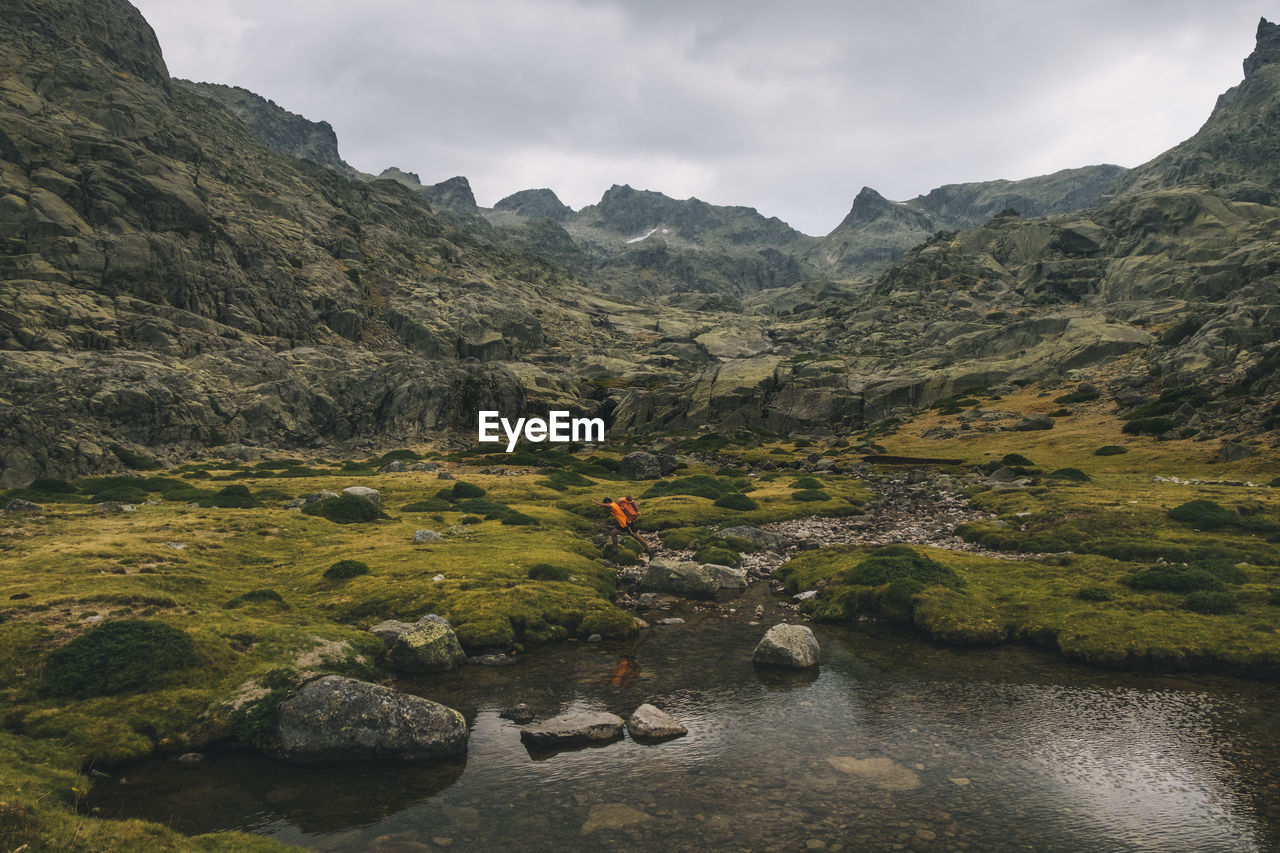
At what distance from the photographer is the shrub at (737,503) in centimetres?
4791

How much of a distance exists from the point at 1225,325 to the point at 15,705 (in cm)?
11521

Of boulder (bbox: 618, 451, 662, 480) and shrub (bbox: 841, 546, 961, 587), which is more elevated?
shrub (bbox: 841, 546, 961, 587)

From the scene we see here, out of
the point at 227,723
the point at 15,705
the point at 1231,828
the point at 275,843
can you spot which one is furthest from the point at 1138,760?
the point at 15,705

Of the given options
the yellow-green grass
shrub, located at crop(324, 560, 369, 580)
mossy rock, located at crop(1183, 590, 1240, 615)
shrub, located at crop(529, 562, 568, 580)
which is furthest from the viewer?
shrub, located at crop(529, 562, 568, 580)

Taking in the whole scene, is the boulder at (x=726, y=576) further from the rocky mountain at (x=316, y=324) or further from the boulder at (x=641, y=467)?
the rocky mountain at (x=316, y=324)

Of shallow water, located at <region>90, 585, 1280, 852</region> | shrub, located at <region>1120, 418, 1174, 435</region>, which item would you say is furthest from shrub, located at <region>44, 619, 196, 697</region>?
shrub, located at <region>1120, 418, 1174, 435</region>

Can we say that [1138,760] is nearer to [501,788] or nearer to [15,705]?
[501,788]

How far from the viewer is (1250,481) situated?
42469mm

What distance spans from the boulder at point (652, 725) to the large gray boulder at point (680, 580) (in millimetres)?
12125

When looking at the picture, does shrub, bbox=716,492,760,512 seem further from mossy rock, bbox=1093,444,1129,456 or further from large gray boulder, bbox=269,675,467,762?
mossy rock, bbox=1093,444,1129,456

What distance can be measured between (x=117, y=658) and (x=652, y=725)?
13.7 m

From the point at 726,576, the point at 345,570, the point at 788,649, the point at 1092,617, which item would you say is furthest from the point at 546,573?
the point at 1092,617

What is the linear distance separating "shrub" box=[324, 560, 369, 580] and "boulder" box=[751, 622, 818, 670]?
1671 cm

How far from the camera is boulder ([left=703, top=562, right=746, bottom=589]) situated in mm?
28922
